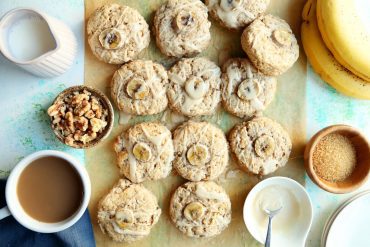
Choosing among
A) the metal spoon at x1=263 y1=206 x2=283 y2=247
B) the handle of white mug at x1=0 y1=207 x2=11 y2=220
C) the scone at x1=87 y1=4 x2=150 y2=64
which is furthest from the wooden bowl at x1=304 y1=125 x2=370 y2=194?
the handle of white mug at x1=0 y1=207 x2=11 y2=220

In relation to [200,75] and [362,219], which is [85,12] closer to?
[200,75]

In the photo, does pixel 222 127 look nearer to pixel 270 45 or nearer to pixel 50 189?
pixel 270 45

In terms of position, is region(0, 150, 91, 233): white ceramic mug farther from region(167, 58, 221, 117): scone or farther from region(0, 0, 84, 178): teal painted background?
region(167, 58, 221, 117): scone

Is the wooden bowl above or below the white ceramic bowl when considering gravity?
above

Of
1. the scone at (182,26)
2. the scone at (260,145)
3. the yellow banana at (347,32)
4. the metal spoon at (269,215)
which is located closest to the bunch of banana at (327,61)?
the yellow banana at (347,32)

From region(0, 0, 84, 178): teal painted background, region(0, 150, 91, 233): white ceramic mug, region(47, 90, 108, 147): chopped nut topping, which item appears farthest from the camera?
region(0, 0, 84, 178): teal painted background

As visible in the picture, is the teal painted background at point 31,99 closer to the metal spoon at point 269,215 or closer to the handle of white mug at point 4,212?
the handle of white mug at point 4,212
